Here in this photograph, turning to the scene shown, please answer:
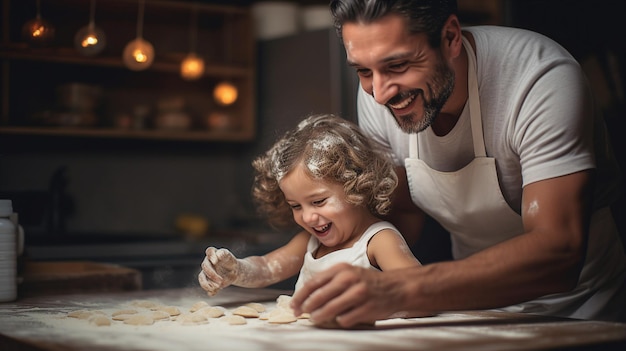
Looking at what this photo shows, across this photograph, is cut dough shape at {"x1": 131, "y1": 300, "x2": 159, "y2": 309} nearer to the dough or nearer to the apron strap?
the dough

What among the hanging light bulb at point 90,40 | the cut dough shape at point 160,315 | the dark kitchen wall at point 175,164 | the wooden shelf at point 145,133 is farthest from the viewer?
the dark kitchen wall at point 175,164

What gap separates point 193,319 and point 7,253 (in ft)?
1.68

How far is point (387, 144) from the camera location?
1.67m

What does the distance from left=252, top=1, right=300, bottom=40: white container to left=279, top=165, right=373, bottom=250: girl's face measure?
222cm

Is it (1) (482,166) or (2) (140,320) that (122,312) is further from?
(1) (482,166)

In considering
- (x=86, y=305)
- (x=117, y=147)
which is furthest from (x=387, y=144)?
(x=117, y=147)

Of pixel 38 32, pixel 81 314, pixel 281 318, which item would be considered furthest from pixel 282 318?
pixel 38 32

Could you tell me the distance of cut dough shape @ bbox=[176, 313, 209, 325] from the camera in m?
1.20

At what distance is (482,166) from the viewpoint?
1482 mm

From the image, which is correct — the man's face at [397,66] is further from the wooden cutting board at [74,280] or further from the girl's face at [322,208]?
the wooden cutting board at [74,280]

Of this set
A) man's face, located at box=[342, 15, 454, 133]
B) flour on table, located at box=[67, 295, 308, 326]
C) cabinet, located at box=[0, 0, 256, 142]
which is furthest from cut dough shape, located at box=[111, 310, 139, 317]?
cabinet, located at box=[0, 0, 256, 142]

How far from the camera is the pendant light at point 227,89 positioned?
343 centimetres

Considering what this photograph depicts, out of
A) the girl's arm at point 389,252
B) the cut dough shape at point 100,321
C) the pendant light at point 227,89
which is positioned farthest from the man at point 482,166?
the pendant light at point 227,89

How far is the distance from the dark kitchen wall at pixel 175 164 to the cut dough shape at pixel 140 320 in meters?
2.00
